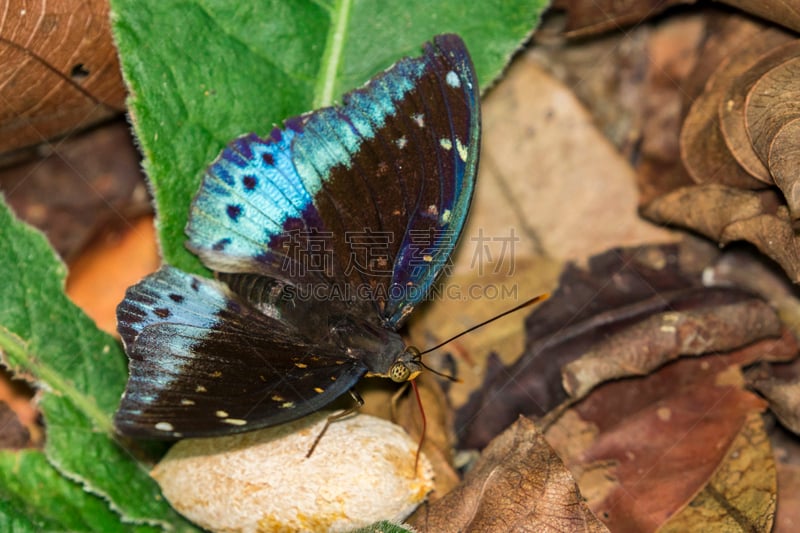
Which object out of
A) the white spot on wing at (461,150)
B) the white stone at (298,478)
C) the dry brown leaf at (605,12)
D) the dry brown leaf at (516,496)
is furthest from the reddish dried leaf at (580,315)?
the dry brown leaf at (605,12)

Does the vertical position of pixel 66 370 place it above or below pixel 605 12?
below

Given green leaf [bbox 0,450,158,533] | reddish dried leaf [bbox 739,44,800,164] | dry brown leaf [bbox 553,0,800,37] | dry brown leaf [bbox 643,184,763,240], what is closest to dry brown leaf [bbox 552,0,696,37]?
dry brown leaf [bbox 553,0,800,37]

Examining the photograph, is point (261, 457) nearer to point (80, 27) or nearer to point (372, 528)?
point (372, 528)

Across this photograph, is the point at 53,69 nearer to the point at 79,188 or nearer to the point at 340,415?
the point at 79,188

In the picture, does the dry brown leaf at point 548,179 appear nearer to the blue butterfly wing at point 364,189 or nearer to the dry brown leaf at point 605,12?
the dry brown leaf at point 605,12

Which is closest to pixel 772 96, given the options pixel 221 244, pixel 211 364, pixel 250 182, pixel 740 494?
pixel 740 494
